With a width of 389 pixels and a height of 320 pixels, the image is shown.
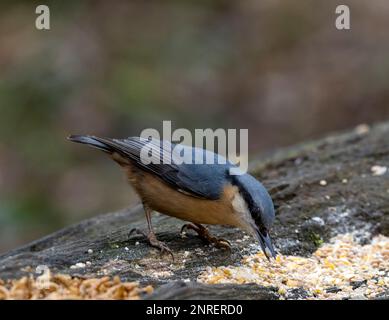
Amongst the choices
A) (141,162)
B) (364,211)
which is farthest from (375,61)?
(141,162)

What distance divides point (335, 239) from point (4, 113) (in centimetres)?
531

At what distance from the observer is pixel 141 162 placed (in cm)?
422

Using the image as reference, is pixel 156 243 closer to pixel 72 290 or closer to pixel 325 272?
pixel 325 272

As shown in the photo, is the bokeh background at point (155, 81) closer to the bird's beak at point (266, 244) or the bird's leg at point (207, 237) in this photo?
the bird's leg at point (207, 237)

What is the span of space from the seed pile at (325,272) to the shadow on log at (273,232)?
9 cm

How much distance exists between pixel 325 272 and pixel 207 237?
27.4 inches

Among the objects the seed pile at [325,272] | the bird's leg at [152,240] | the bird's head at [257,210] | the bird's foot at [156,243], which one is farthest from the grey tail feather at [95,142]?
the seed pile at [325,272]

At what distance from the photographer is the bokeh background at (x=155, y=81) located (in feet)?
28.1

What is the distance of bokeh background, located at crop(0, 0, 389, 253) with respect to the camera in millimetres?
8578

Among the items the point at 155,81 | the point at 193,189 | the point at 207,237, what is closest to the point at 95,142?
the point at 193,189

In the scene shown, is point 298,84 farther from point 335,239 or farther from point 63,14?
point 335,239

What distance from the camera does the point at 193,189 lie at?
13.3 feet

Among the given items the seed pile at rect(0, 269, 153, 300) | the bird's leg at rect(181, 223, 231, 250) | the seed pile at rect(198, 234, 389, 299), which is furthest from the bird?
the seed pile at rect(0, 269, 153, 300)
